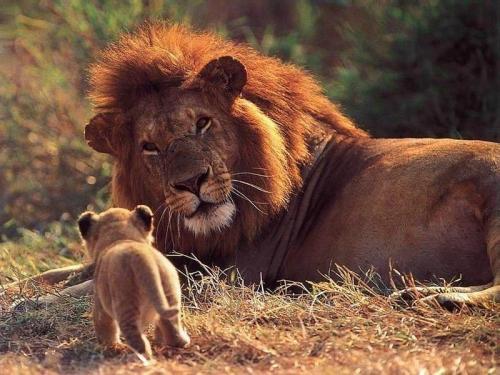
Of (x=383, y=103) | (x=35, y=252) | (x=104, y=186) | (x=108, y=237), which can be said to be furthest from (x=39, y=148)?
(x=108, y=237)

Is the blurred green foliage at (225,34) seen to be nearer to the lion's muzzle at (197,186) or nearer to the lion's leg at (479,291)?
the lion's muzzle at (197,186)

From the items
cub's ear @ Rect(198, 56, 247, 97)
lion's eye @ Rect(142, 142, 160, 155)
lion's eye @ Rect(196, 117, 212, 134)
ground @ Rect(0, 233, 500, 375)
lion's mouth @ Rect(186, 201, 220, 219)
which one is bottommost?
ground @ Rect(0, 233, 500, 375)

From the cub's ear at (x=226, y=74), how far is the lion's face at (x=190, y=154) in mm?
96

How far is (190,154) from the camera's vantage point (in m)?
5.42

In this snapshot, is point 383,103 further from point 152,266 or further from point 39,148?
point 152,266

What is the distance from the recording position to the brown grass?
13.8 ft

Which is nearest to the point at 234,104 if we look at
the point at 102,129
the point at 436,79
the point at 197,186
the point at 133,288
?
the point at 197,186

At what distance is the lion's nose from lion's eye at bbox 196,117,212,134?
29 centimetres

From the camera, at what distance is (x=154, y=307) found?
162 inches

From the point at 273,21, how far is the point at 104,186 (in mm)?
4258

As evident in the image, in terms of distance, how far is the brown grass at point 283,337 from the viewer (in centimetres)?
422

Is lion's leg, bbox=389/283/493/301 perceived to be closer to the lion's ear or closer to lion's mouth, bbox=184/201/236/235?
lion's mouth, bbox=184/201/236/235

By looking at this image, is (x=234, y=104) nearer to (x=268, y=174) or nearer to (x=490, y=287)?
(x=268, y=174)

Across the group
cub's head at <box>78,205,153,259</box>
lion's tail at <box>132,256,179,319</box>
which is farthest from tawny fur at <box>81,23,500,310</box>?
lion's tail at <box>132,256,179,319</box>
